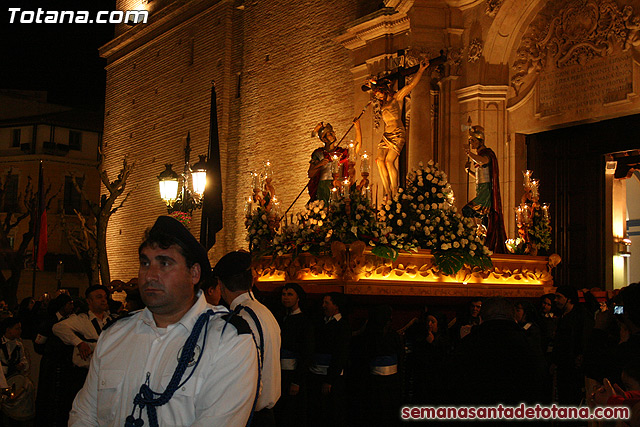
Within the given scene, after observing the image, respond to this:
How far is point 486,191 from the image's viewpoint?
1255 cm

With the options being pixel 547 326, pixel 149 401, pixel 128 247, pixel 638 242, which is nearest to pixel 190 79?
pixel 128 247

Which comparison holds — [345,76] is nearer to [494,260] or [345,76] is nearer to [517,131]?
[517,131]

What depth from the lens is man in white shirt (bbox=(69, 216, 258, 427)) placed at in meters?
3.04

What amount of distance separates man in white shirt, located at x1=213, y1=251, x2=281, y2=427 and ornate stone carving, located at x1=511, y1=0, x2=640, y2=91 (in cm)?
1011

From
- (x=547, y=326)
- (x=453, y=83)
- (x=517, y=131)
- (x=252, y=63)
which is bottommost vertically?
(x=547, y=326)

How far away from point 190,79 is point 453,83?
44.3ft

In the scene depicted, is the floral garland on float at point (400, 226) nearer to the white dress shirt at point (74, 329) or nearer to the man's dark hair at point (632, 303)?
the white dress shirt at point (74, 329)

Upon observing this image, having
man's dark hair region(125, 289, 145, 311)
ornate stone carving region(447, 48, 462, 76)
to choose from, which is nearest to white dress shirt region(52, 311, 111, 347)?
man's dark hair region(125, 289, 145, 311)

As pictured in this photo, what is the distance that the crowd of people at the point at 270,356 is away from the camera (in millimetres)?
3105

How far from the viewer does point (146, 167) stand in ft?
95.5

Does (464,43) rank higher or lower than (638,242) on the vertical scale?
higher

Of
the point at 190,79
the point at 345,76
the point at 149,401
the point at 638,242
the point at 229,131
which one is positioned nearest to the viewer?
the point at 149,401

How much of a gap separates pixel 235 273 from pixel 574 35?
10.9 m

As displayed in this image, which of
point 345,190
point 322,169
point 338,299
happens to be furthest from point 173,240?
point 322,169
